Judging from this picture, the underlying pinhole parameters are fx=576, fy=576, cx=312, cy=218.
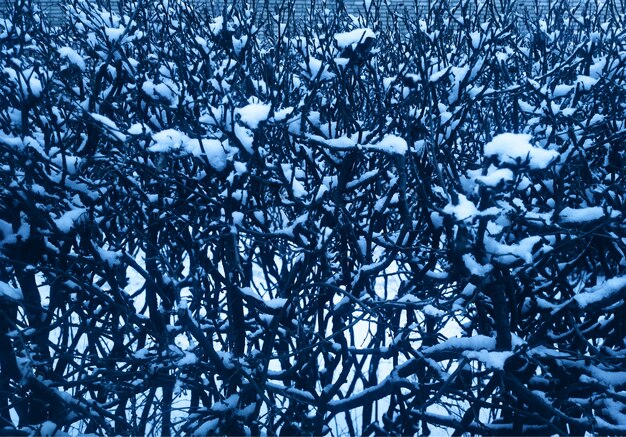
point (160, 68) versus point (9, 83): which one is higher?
point (160, 68)

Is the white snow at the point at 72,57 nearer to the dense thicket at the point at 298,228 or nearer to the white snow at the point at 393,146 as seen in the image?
the dense thicket at the point at 298,228

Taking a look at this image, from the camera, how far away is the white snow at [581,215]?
9.60ft

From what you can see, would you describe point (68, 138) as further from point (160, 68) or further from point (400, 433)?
point (400, 433)

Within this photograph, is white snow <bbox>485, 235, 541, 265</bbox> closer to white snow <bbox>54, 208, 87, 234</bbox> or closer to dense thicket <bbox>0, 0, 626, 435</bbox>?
dense thicket <bbox>0, 0, 626, 435</bbox>

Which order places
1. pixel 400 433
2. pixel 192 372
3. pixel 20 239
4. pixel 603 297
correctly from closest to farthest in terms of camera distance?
pixel 603 297 → pixel 20 239 → pixel 192 372 → pixel 400 433

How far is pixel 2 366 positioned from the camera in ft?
12.0

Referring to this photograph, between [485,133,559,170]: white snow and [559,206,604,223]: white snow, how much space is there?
0.84 metres

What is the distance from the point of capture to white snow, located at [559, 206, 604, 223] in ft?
9.60

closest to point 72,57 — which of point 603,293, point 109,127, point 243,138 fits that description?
point 109,127

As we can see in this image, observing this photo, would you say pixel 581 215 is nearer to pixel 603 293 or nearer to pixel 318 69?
pixel 603 293

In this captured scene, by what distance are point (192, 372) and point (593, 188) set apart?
2.77 meters

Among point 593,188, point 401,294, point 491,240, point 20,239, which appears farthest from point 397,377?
point 20,239

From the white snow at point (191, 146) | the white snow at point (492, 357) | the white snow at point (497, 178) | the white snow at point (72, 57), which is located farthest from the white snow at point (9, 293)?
the white snow at point (497, 178)

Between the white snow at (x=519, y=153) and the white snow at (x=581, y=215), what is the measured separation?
2.76 ft
